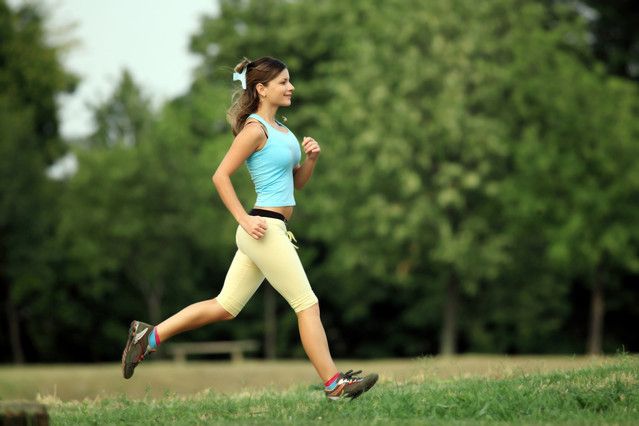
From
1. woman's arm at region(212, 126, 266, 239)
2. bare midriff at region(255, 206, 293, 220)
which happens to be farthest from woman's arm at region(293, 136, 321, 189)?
woman's arm at region(212, 126, 266, 239)

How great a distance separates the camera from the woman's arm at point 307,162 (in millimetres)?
7809

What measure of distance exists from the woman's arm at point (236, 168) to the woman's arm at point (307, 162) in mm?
460

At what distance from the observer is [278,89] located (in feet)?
25.2

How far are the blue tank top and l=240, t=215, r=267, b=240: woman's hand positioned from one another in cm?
20

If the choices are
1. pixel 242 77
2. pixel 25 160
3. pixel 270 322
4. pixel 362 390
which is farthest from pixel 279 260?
pixel 270 322

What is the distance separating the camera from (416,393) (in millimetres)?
7977

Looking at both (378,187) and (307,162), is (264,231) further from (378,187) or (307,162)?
(378,187)

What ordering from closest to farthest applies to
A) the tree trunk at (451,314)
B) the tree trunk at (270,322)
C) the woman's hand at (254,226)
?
the woman's hand at (254,226) → the tree trunk at (451,314) → the tree trunk at (270,322)

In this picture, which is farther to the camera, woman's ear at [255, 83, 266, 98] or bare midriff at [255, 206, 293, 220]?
woman's ear at [255, 83, 266, 98]

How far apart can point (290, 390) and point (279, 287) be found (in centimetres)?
216

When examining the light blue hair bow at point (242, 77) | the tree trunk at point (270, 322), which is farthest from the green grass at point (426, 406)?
the tree trunk at point (270, 322)

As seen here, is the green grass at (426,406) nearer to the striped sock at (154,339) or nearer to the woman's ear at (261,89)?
the striped sock at (154,339)

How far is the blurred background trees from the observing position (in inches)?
1143

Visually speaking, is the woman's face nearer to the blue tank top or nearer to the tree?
the blue tank top
